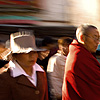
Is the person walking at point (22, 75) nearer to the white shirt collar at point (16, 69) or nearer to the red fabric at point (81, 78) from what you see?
the white shirt collar at point (16, 69)

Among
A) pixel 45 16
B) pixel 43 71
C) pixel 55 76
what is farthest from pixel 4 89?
pixel 45 16

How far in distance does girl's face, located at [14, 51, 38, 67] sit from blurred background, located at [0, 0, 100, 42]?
5.40ft

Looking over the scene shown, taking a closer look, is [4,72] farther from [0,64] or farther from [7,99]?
[0,64]

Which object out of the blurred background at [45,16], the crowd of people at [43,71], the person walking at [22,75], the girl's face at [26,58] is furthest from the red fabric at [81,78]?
the blurred background at [45,16]

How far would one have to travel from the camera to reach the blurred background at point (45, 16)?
3.97 metres

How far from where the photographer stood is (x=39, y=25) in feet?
14.2

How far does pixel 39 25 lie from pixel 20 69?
8.02 feet

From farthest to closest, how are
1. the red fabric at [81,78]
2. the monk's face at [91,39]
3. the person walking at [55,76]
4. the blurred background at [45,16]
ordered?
the blurred background at [45,16], the person walking at [55,76], the monk's face at [91,39], the red fabric at [81,78]

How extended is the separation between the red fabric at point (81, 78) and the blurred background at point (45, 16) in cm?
167

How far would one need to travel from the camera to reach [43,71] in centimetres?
219

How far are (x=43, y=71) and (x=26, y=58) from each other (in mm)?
309

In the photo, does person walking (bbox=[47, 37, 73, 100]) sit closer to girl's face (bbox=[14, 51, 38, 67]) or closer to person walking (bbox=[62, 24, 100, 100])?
person walking (bbox=[62, 24, 100, 100])

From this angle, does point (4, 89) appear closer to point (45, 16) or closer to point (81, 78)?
point (81, 78)

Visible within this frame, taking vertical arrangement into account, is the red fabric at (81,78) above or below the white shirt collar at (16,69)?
below
